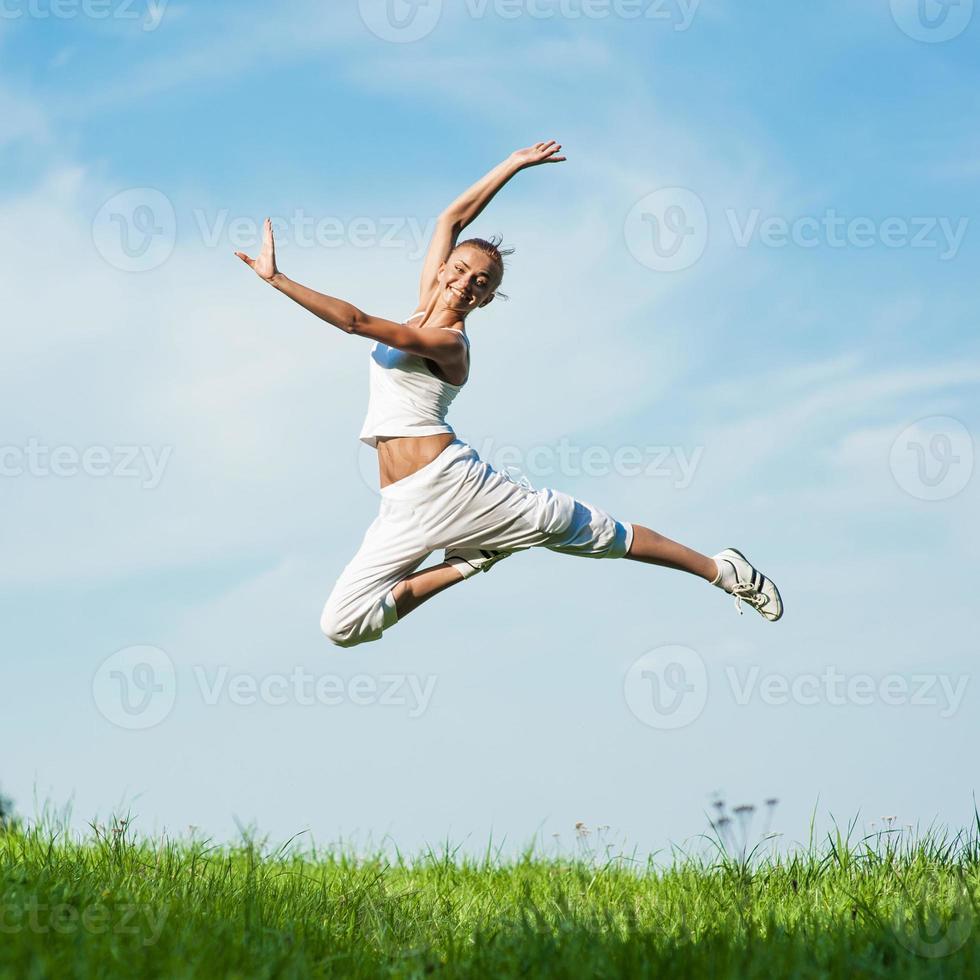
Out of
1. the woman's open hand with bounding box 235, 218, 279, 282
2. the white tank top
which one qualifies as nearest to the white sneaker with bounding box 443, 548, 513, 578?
the white tank top

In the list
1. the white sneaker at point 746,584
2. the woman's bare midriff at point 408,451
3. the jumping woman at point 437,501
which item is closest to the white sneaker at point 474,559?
the jumping woman at point 437,501

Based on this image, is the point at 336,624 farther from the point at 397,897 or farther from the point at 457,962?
the point at 457,962

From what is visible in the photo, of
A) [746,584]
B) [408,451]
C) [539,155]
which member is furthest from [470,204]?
[746,584]

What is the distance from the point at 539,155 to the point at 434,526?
2.36 metres

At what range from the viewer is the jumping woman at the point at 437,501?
6.19m

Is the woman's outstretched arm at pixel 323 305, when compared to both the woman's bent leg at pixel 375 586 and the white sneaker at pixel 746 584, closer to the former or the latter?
the woman's bent leg at pixel 375 586

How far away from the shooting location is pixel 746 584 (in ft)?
23.4

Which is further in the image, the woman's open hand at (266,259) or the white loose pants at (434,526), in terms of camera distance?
the white loose pants at (434,526)

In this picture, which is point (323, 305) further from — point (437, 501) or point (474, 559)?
point (474, 559)

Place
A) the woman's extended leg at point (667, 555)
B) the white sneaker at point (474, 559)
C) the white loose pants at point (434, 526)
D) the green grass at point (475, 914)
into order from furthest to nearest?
the woman's extended leg at point (667, 555) → the white sneaker at point (474, 559) → the white loose pants at point (434, 526) → the green grass at point (475, 914)

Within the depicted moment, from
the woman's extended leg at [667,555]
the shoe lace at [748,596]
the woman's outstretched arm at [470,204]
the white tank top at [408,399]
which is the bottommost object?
the shoe lace at [748,596]

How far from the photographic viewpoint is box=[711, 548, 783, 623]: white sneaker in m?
7.06

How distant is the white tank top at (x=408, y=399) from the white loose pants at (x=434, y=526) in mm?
203

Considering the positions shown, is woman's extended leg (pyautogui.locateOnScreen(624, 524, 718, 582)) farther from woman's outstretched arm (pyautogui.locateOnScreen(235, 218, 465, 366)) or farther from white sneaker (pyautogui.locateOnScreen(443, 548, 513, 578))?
woman's outstretched arm (pyautogui.locateOnScreen(235, 218, 465, 366))
